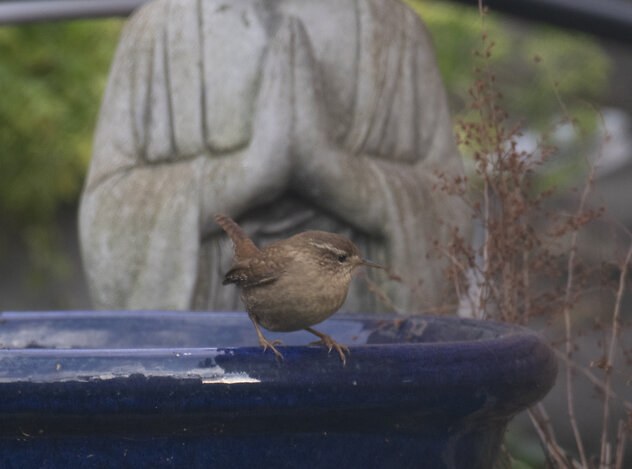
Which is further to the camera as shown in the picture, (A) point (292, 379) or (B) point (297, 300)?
(B) point (297, 300)

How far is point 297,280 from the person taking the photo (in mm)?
1311

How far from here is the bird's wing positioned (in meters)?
1.34

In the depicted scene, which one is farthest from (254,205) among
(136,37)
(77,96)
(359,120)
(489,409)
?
(77,96)

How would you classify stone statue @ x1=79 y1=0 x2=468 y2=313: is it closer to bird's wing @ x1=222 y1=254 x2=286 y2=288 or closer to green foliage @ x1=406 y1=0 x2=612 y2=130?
bird's wing @ x1=222 y1=254 x2=286 y2=288

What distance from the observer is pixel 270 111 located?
235 centimetres

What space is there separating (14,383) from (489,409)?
57cm

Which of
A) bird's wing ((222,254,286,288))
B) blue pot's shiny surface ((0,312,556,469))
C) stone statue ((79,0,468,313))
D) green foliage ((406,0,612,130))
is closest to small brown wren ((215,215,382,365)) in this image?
bird's wing ((222,254,286,288))

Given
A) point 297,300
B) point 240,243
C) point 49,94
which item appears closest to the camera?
point 297,300

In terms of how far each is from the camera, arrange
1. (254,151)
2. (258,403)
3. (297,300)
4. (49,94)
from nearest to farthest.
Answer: (258,403), (297,300), (254,151), (49,94)

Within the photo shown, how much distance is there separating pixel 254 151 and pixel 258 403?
140cm

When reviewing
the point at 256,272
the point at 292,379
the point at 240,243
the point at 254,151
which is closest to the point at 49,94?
the point at 254,151

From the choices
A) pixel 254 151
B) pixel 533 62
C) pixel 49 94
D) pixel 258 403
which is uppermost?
pixel 258 403

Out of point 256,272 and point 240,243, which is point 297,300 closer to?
point 256,272

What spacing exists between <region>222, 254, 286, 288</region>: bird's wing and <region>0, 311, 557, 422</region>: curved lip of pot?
10.6 inches
